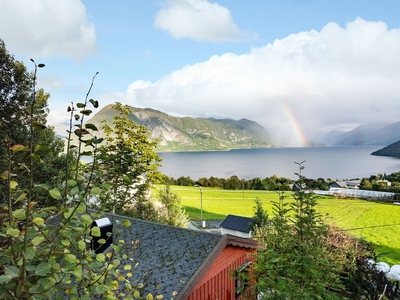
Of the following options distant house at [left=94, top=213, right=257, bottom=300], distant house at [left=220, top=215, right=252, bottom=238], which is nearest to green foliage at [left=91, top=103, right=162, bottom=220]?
distant house at [left=220, top=215, right=252, bottom=238]

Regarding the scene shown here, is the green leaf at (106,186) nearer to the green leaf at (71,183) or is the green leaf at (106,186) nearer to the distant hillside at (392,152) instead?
the green leaf at (71,183)

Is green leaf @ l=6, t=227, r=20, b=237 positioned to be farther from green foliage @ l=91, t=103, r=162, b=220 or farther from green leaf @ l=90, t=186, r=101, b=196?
green foliage @ l=91, t=103, r=162, b=220

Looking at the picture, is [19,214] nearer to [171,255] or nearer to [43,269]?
[43,269]

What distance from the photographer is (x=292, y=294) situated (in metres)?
4.34

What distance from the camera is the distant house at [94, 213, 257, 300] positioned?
6.80 metres

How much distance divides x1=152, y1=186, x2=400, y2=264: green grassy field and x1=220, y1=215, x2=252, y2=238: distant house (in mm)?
5957

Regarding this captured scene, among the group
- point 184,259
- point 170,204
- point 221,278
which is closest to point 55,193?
point 184,259

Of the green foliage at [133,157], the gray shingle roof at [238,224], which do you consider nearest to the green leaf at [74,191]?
the green foliage at [133,157]

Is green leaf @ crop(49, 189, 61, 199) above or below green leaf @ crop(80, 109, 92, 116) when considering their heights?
below

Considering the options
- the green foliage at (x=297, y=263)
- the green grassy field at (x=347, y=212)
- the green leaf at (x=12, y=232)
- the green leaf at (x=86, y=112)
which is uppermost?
the green leaf at (x=86, y=112)

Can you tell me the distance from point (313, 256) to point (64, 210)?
469 cm

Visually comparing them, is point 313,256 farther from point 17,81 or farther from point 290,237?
point 17,81

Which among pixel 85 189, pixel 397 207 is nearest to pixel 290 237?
pixel 85 189

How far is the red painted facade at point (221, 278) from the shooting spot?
7.96 meters
